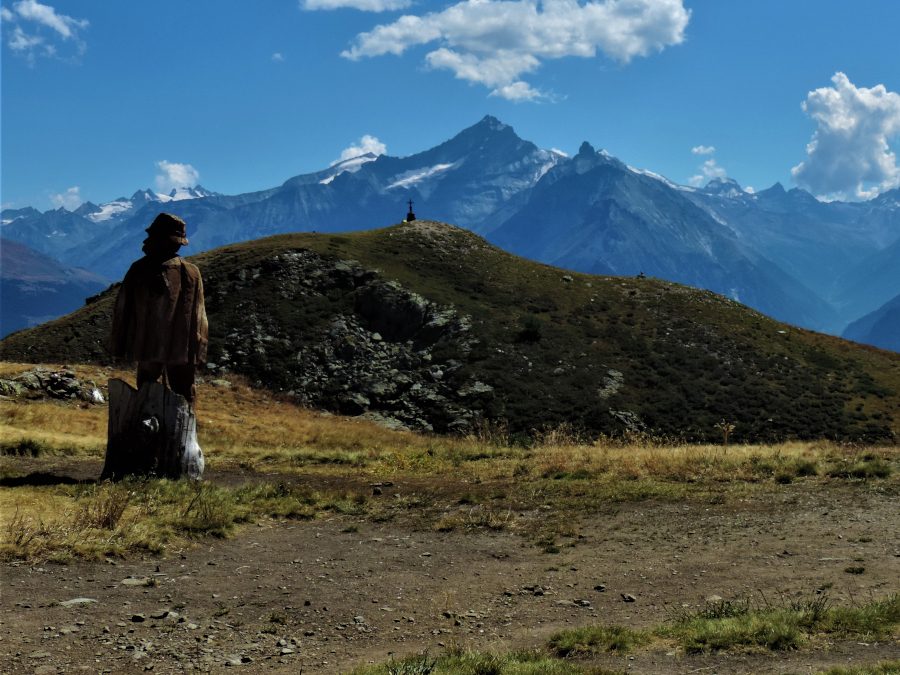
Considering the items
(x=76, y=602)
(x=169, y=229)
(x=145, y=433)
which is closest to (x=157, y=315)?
(x=169, y=229)

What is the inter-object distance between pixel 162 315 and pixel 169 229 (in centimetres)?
213

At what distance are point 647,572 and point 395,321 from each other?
159 ft

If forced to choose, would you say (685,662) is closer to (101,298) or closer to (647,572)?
(647,572)

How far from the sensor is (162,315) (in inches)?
622

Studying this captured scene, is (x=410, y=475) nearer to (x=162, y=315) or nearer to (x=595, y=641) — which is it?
(x=162, y=315)

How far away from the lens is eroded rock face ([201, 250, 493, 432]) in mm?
49500

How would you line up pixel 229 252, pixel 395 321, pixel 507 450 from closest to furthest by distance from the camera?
1. pixel 507 450
2. pixel 395 321
3. pixel 229 252

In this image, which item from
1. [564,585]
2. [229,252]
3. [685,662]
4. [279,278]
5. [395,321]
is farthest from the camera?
[229,252]

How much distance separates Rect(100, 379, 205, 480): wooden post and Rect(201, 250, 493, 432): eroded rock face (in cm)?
3202

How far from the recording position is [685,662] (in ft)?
23.8

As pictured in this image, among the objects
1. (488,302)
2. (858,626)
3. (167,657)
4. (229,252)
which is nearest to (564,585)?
(858,626)

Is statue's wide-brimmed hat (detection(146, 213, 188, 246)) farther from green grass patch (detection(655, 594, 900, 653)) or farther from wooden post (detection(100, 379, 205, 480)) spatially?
green grass patch (detection(655, 594, 900, 653))

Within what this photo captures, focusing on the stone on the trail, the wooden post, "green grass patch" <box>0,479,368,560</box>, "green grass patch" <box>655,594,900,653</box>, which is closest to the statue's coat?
the wooden post

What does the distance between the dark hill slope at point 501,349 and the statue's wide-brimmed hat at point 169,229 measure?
32271 millimetres
